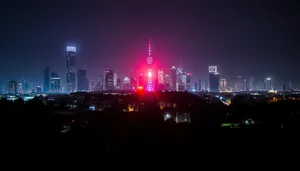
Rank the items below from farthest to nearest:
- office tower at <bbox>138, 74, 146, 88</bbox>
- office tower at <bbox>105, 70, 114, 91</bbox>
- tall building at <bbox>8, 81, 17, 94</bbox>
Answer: office tower at <bbox>105, 70, 114, 91</bbox>, tall building at <bbox>8, 81, 17, 94</bbox>, office tower at <bbox>138, 74, 146, 88</bbox>

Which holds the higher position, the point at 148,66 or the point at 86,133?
the point at 148,66

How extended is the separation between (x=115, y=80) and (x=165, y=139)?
4354 inches

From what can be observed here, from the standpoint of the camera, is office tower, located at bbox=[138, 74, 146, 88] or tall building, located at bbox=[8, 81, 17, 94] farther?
tall building, located at bbox=[8, 81, 17, 94]

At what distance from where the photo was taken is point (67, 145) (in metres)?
13.4

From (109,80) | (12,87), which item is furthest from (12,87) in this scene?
(109,80)

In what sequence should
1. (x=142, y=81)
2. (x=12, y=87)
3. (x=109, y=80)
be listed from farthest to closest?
(x=109, y=80), (x=12, y=87), (x=142, y=81)

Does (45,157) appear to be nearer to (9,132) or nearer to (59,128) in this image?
(9,132)

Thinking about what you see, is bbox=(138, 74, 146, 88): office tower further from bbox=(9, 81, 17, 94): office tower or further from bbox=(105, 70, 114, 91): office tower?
bbox=(9, 81, 17, 94): office tower

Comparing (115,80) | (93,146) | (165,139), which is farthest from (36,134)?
(115,80)

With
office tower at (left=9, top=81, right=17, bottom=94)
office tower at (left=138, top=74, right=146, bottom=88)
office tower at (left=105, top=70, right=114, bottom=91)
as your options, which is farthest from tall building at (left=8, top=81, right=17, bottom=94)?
office tower at (left=138, top=74, right=146, bottom=88)

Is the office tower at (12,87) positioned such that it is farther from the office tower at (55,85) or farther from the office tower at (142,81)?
the office tower at (142,81)

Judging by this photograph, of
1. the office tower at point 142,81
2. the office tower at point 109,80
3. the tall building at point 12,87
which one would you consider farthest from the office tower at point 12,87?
the office tower at point 142,81

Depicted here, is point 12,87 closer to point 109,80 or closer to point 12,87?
point 12,87

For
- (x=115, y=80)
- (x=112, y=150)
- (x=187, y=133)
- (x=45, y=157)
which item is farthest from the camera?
(x=115, y=80)
